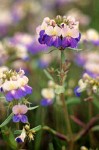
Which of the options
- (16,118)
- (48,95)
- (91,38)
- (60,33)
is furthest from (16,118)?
(91,38)

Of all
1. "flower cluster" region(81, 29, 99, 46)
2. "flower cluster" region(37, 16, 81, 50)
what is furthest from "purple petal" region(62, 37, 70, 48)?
"flower cluster" region(81, 29, 99, 46)

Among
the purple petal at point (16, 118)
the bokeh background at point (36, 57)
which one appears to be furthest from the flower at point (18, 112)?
the bokeh background at point (36, 57)

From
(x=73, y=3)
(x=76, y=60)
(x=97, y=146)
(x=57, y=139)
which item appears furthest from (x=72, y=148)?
(x=73, y=3)

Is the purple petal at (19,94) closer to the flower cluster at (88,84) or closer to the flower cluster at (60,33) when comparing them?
the flower cluster at (60,33)

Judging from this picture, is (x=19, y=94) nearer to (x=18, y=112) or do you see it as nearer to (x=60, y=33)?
(x=18, y=112)

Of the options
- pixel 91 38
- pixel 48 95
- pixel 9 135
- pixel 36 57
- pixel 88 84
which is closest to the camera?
pixel 9 135

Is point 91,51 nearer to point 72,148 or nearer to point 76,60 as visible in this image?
point 76,60

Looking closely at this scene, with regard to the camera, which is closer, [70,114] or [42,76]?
[70,114]
